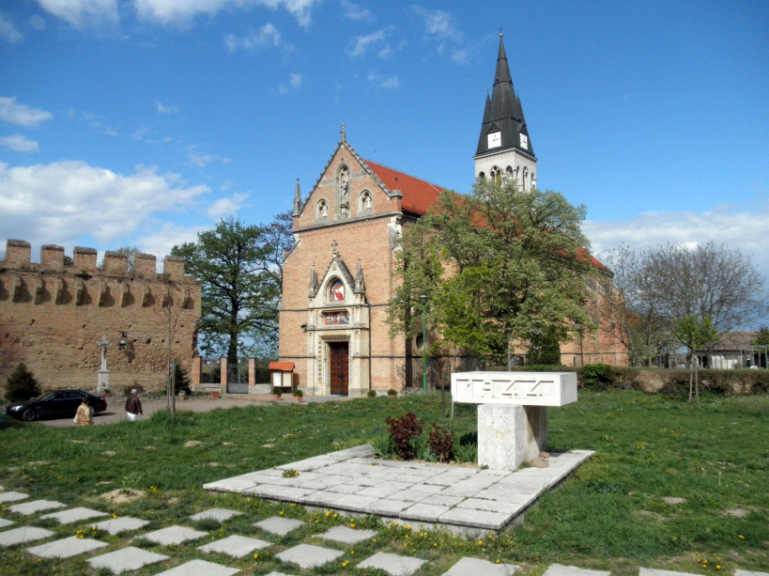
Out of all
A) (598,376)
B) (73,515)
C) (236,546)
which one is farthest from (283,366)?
(236,546)

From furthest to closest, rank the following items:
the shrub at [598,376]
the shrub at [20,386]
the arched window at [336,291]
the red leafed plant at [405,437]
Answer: the arched window at [336,291] → the shrub at [598,376] → the shrub at [20,386] → the red leafed plant at [405,437]

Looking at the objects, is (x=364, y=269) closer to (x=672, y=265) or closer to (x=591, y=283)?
(x=591, y=283)

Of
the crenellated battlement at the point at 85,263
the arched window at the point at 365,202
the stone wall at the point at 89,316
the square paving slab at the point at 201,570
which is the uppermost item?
the arched window at the point at 365,202

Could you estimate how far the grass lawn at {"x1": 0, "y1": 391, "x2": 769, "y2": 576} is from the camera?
566 cm

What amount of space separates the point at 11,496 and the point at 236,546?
4266 millimetres

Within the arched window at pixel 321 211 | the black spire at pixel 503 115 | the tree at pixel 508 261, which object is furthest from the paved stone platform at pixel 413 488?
the black spire at pixel 503 115

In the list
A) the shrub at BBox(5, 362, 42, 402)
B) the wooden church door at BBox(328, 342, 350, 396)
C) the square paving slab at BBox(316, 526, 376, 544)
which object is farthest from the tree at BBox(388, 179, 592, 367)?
the square paving slab at BBox(316, 526, 376, 544)

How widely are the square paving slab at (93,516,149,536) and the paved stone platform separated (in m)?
1.49

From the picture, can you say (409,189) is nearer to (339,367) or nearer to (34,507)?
(339,367)

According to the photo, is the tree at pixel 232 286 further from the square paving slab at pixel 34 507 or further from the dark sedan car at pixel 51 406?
the square paving slab at pixel 34 507

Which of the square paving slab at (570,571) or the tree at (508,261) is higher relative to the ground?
the tree at (508,261)

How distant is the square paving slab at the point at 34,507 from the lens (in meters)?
7.32

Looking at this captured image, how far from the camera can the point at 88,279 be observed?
30172mm

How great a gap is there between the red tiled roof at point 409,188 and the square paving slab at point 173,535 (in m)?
27.6
